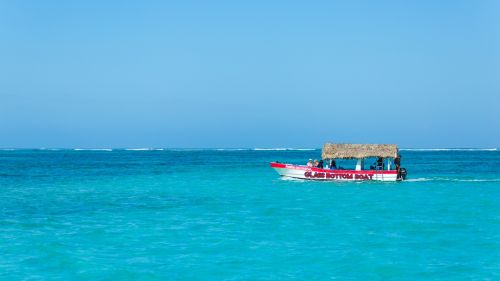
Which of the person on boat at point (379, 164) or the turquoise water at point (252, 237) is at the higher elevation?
the person on boat at point (379, 164)

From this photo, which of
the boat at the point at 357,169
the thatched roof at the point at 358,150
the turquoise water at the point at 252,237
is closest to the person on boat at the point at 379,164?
the boat at the point at 357,169

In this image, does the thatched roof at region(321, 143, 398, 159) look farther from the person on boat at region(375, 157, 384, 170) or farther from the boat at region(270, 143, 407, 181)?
the person on boat at region(375, 157, 384, 170)

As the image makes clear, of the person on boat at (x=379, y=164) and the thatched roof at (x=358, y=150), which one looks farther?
the person on boat at (x=379, y=164)

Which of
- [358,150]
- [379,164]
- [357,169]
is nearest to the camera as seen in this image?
[358,150]

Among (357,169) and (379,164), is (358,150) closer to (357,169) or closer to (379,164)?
(357,169)

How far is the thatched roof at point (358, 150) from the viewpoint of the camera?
39375mm

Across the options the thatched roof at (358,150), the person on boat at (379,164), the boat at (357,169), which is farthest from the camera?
the person on boat at (379,164)

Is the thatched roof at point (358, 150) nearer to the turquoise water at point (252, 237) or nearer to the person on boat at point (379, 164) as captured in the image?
the person on boat at point (379, 164)

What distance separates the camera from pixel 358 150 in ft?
130

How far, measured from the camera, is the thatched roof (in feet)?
129

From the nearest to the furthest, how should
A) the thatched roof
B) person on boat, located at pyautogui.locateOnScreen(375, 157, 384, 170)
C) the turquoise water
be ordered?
the turquoise water, the thatched roof, person on boat, located at pyautogui.locateOnScreen(375, 157, 384, 170)

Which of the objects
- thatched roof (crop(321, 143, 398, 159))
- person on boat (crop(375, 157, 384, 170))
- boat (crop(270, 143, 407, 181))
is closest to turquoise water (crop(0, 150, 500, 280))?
boat (crop(270, 143, 407, 181))

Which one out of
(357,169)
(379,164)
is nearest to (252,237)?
(357,169)

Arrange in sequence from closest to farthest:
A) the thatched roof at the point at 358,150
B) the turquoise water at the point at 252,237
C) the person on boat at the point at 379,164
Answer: the turquoise water at the point at 252,237 → the thatched roof at the point at 358,150 → the person on boat at the point at 379,164
